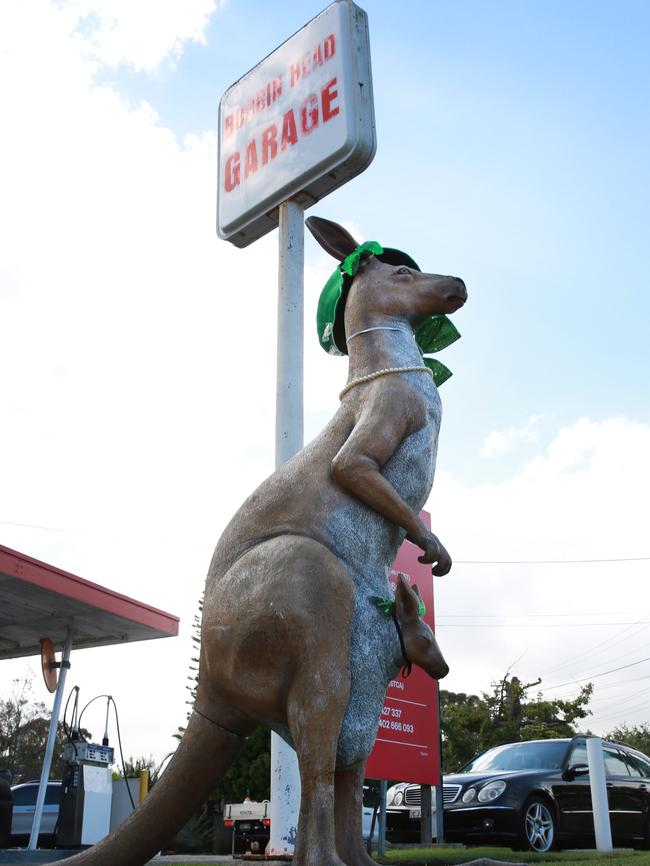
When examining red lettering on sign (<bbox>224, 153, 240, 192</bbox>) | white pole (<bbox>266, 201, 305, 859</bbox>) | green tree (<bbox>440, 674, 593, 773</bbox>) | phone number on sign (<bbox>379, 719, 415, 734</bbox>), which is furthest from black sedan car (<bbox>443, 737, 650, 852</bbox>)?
green tree (<bbox>440, 674, 593, 773</bbox>)

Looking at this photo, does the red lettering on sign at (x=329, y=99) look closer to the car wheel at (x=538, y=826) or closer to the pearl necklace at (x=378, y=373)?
the pearl necklace at (x=378, y=373)

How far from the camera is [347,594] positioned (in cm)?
204

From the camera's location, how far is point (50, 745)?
22.5ft

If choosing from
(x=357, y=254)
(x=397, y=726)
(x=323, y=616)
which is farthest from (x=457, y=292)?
(x=397, y=726)

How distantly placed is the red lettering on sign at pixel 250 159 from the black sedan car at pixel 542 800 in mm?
5781

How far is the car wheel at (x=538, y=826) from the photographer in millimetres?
7695

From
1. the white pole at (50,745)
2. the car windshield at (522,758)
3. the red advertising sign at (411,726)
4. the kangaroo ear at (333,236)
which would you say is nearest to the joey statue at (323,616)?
the kangaroo ear at (333,236)

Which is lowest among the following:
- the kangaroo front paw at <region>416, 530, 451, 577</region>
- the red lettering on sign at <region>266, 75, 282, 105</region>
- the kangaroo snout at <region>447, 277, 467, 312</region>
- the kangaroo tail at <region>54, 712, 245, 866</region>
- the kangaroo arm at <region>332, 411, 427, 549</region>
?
the kangaroo tail at <region>54, 712, 245, 866</region>

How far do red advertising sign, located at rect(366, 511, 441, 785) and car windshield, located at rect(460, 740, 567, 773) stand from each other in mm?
819

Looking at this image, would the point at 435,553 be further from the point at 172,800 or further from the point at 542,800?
the point at 542,800

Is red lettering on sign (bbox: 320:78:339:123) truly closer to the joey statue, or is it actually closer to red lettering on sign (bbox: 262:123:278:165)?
red lettering on sign (bbox: 262:123:278:165)

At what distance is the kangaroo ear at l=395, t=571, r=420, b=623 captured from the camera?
216 centimetres

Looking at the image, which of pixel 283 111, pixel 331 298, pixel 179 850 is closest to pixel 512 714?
pixel 179 850

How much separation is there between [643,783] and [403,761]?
2656mm
